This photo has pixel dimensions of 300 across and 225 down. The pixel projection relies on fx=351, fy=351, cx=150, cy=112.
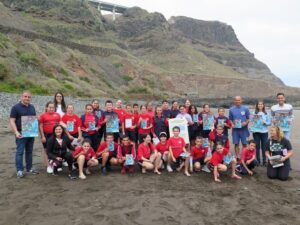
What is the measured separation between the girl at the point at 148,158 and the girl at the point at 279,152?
261cm

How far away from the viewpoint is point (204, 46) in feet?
492

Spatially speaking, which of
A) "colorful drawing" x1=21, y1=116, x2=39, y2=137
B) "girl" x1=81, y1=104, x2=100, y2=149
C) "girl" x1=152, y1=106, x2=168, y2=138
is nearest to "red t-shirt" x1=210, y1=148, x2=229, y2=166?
"girl" x1=152, y1=106, x2=168, y2=138

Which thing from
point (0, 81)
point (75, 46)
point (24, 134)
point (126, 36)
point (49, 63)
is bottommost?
point (24, 134)

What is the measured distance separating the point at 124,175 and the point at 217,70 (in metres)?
101

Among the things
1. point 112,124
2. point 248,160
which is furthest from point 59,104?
point 248,160

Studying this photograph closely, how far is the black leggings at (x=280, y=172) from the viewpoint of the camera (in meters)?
8.06

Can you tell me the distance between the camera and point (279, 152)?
8250 mm

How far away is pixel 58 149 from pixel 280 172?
5.11 m

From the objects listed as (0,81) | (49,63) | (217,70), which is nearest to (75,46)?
(49,63)

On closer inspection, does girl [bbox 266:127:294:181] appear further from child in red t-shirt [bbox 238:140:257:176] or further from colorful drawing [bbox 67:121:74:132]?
colorful drawing [bbox 67:121:74:132]

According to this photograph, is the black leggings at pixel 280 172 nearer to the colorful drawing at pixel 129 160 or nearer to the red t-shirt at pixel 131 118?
the colorful drawing at pixel 129 160

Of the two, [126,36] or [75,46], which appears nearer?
[75,46]

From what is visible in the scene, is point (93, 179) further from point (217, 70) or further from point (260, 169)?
point (217, 70)

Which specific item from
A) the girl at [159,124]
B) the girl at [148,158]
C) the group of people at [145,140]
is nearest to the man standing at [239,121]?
the group of people at [145,140]
